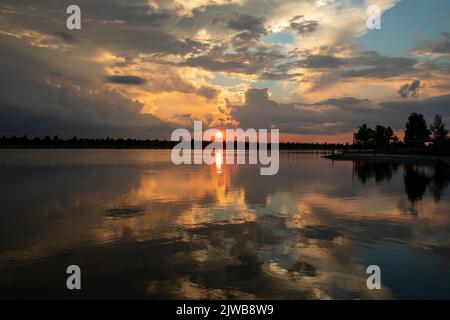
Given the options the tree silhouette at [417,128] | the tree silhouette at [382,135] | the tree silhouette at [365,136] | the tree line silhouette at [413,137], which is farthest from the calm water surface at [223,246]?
the tree silhouette at [365,136]

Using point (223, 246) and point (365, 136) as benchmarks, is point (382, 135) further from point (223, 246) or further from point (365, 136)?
point (223, 246)

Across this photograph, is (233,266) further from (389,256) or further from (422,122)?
(422,122)

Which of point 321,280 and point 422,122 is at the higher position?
point 422,122

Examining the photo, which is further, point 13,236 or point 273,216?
point 273,216

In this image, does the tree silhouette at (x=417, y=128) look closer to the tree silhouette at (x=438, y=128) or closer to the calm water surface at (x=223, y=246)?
the tree silhouette at (x=438, y=128)

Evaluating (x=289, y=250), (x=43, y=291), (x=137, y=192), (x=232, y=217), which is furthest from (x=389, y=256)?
(x=137, y=192)

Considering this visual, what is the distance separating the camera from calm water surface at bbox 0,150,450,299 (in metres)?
9.17

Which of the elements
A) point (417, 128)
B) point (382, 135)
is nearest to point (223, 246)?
point (417, 128)

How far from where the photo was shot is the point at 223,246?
508 inches

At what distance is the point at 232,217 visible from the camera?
18.2 metres

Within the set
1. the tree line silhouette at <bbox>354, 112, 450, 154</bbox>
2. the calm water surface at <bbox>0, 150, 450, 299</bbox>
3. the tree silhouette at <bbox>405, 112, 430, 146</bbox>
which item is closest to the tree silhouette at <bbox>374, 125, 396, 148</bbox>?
the tree line silhouette at <bbox>354, 112, 450, 154</bbox>

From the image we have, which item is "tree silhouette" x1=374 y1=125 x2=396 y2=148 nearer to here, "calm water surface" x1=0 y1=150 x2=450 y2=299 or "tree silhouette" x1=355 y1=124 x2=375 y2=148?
"tree silhouette" x1=355 y1=124 x2=375 y2=148
